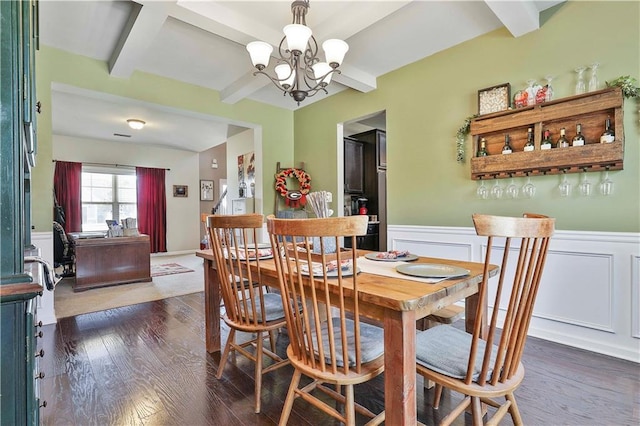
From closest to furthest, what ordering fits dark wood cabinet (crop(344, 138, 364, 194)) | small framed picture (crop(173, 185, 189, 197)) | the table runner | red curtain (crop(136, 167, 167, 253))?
the table runner < dark wood cabinet (crop(344, 138, 364, 194)) < red curtain (crop(136, 167, 167, 253)) < small framed picture (crop(173, 185, 189, 197))

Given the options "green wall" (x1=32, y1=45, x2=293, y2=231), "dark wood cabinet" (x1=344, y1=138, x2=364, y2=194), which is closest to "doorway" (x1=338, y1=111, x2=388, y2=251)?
"dark wood cabinet" (x1=344, y1=138, x2=364, y2=194)

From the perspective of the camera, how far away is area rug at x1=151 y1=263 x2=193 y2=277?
5.20 m

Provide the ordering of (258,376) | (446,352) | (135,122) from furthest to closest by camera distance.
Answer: (135,122)
(258,376)
(446,352)

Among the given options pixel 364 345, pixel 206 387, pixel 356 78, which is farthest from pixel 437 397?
pixel 356 78

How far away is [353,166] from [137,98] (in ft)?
9.80

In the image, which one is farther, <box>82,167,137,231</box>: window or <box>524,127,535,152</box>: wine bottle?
<box>82,167,137,231</box>: window

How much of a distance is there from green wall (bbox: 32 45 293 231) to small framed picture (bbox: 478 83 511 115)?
290 centimetres

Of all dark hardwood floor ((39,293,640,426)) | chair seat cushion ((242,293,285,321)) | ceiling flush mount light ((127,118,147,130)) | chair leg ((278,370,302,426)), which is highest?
ceiling flush mount light ((127,118,147,130))

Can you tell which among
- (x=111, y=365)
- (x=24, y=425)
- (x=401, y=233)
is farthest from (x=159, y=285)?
(x=24, y=425)

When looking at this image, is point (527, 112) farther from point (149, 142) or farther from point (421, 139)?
point (149, 142)

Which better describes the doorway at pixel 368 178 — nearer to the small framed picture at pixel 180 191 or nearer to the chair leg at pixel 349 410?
the chair leg at pixel 349 410

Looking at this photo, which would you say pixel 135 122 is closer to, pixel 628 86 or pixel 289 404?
pixel 289 404

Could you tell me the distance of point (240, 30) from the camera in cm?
247

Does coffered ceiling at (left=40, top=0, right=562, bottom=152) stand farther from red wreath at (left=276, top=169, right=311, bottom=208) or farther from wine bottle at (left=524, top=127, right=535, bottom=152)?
red wreath at (left=276, top=169, right=311, bottom=208)
